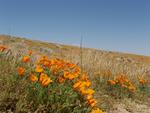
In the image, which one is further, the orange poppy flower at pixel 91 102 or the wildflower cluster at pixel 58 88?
the orange poppy flower at pixel 91 102

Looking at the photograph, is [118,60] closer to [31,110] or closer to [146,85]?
[146,85]

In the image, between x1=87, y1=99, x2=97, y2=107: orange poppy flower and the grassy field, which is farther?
x1=87, y1=99, x2=97, y2=107: orange poppy flower

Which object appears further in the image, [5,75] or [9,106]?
[5,75]

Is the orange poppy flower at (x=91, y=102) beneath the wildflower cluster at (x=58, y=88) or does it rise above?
beneath

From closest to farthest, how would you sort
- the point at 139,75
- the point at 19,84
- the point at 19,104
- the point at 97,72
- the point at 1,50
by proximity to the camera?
the point at 19,104, the point at 19,84, the point at 1,50, the point at 97,72, the point at 139,75

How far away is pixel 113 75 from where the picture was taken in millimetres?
9578

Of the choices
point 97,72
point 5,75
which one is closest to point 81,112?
point 5,75

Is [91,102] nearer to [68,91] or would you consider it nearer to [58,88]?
[68,91]

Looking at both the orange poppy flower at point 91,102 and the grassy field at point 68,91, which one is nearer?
the grassy field at point 68,91

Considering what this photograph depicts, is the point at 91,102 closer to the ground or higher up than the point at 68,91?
closer to the ground

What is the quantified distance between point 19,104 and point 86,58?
553 cm

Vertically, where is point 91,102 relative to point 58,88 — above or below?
below

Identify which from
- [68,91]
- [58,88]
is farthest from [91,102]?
[58,88]

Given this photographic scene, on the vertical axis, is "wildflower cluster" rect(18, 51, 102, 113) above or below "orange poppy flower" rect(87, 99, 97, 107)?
above
